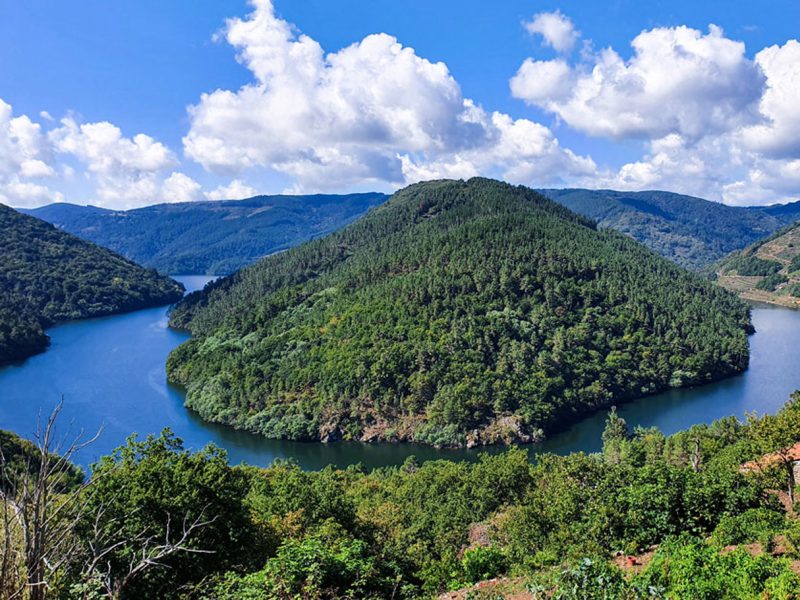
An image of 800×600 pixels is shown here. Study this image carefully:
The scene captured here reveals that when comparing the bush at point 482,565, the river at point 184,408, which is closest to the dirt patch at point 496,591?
the bush at point 482,565

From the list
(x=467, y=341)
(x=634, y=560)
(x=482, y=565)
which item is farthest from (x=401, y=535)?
(x=467, y=341)

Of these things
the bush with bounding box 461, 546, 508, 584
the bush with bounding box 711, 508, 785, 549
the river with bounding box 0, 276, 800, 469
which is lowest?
Result: the river with bounding box 0, 276, 800, 469

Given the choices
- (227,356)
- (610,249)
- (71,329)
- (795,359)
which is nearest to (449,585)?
(227,356)

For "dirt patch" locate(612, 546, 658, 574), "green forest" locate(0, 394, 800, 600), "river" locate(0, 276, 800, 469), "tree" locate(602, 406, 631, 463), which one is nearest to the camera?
"green forest" locate(0, 394, 800, 600)

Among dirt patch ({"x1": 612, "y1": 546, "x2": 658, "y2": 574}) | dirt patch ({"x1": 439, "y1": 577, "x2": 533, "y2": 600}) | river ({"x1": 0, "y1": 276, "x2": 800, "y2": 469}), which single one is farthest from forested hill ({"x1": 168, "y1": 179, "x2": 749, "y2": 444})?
dirt patch ({"x1": 439, "y1": 577, "x2": 533, "y2": 600})

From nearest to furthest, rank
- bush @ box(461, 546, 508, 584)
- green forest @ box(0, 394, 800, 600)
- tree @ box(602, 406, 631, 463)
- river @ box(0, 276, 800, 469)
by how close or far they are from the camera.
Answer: green forest @ box(0, 394, 800, 600)
bush @ box(461, 546, 508, 584)
tree @ box(602, 406, 631, 463)
river @ box(0, 276, 800, 469)

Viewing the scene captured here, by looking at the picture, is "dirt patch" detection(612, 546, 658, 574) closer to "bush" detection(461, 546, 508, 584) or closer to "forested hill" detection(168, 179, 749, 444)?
"bush" detection(461, 546, 508, 584)
